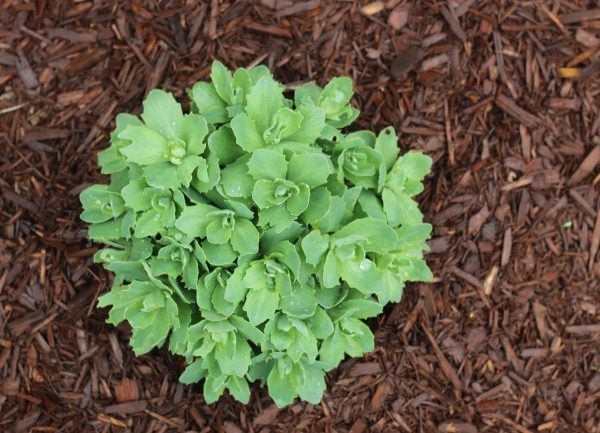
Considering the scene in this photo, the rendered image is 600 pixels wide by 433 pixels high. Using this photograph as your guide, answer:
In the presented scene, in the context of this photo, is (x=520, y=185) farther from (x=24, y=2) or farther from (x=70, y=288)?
(x=24, y=2)

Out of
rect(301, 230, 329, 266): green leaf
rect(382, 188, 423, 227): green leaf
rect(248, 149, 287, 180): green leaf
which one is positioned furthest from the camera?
rect(382, 188, 423, 227): green leaf

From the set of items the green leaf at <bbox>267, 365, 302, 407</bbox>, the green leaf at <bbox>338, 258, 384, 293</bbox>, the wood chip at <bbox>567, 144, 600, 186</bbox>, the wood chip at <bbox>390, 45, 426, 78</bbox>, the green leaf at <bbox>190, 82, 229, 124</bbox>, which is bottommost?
the green leaf at <bbox>267, 365, 302, 407</bbox>

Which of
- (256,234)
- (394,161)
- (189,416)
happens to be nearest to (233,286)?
(256,234)

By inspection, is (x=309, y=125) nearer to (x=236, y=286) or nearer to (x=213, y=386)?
(x=236, y=286)

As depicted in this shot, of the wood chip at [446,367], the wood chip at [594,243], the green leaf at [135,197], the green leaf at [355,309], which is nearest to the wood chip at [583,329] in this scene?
the wood chip at [594,243]

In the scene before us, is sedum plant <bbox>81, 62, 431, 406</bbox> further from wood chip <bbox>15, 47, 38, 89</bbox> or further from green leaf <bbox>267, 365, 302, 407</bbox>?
wood chip <bbox>15, 47, 38, 89</bbox>

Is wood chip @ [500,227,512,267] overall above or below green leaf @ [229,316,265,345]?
below

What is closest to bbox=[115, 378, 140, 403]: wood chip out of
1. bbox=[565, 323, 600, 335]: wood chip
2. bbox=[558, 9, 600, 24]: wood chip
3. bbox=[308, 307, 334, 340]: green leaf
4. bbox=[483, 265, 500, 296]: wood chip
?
bbox=[308, 307, 334, 340]: green leaf
